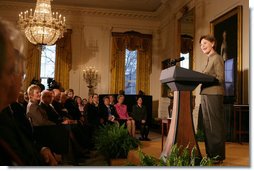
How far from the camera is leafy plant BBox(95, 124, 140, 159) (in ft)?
13.1

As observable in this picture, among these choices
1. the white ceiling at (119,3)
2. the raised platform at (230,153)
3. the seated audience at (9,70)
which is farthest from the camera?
the white ceiling at (119,3)

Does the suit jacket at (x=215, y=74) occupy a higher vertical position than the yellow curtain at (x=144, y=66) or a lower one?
lower

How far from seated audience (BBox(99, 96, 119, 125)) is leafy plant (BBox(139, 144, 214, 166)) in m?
2.55

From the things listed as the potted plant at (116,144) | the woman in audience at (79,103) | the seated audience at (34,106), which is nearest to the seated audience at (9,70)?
the seated audience at (34,106)

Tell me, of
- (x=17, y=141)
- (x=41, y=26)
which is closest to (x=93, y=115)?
(x=41, y=26)

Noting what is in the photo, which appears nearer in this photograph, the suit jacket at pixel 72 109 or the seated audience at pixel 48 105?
the seated audience at pixel 48 105

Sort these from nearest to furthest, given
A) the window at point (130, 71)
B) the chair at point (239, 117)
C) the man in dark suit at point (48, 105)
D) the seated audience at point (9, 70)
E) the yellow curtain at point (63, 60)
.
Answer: the seated audience at point (9, 70), the man in dark suit at point (48, 105), the chair at point (239, 117), the yellow curtain at point (63, 60), the window at point (130, 71)

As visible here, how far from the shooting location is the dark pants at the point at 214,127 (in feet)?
9.57

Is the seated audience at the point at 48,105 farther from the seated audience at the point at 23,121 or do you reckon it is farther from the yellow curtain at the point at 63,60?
the yellow curtain at the point at 63,60

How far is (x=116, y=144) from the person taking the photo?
162 inches

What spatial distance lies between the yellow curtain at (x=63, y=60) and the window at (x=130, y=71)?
5.15 ft

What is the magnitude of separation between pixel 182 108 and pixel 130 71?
5.91 meters

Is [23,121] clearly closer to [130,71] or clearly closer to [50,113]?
[50,113]

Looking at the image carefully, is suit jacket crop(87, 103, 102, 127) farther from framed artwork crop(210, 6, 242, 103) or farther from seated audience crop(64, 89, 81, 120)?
framed artwork crop(210, 6, 242, 103)
